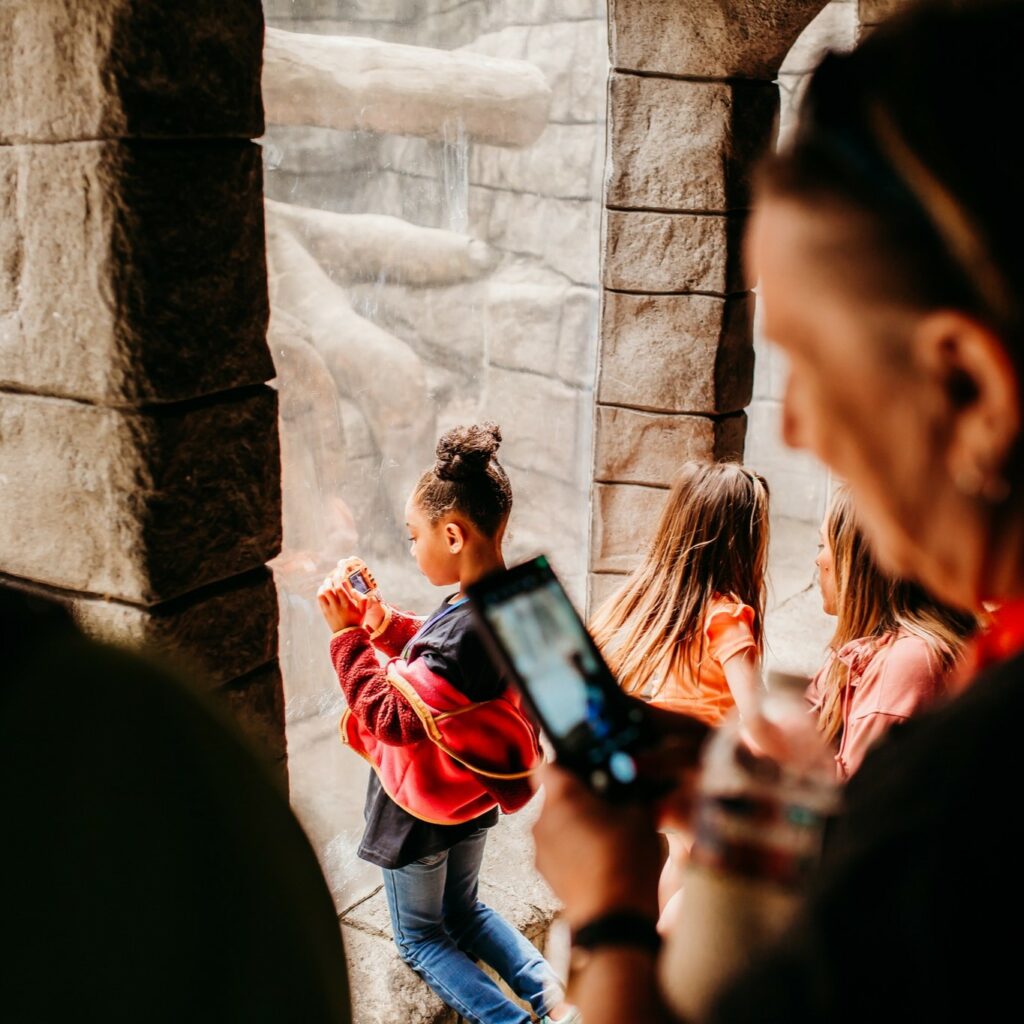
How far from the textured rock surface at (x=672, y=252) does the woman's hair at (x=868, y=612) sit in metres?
1.28

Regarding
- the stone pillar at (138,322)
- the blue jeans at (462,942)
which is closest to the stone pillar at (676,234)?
the blue jeans at (462,942)

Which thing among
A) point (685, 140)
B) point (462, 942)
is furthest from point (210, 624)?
point (685, 140)

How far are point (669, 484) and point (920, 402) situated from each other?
290 centimetres

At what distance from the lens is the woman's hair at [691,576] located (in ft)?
7.91

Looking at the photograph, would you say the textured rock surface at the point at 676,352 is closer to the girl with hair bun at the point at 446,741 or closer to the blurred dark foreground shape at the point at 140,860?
the girl with hair bun at the point at 446,741

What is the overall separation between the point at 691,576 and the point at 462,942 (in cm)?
104

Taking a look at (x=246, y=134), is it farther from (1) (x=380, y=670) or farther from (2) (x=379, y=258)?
(2) (x=379, y=258)

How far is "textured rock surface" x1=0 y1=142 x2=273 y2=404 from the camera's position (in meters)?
1.58

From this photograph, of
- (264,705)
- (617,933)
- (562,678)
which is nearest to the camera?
(617,933)

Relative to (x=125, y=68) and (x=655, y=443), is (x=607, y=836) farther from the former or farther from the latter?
(x=655, y=443)

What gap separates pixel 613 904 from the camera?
81 cm

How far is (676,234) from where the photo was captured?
3324 mm

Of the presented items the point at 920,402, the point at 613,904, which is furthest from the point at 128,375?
the point at 920,402

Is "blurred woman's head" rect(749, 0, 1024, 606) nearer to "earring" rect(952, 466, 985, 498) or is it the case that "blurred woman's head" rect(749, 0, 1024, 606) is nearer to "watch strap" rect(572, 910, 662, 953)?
"earring" rect(952, 466, 985, 498)
